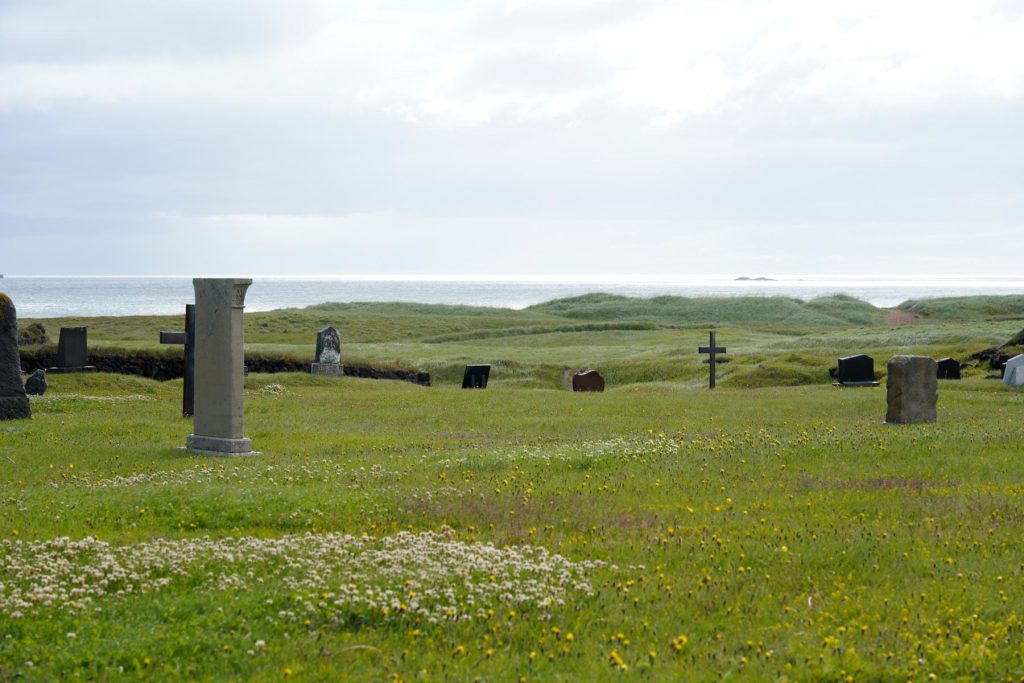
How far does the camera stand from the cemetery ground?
9.08m

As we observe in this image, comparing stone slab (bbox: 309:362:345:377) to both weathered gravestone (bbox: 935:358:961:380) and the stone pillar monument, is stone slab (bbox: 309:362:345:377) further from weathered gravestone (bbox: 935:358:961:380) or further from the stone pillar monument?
weathered gravestone (bbox: 935:358:961:380)

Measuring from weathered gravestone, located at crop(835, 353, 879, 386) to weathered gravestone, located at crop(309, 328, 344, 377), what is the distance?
72.5ft

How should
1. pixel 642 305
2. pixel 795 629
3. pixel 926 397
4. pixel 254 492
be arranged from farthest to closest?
pixel 642 305 < pixel 926 397 < pixel 254 492 < pixel 795 629

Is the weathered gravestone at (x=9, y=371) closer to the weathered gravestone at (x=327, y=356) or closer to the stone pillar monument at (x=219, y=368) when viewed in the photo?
the stone pillar monument at (x=219, y=368)

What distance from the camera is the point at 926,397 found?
26.6 m

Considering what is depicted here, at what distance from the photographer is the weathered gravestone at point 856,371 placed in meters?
42.8

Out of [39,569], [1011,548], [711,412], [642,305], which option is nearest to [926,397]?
[711,412]

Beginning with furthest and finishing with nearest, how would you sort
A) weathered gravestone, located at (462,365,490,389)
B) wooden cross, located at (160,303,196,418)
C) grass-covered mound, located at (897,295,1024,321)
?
grass-covered mound, located at (897,295,1024,321) → weathered gravestone, located at (462,365,490,389) → wooden cross, located at (160,303,196,418)

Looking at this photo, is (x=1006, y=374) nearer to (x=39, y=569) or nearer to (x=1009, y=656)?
(x=1009, y=656)

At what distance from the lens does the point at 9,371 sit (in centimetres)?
2666

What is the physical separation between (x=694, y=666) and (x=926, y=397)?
65.1 ft

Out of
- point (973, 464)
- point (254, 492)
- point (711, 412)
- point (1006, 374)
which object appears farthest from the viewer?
point (1006, 374)

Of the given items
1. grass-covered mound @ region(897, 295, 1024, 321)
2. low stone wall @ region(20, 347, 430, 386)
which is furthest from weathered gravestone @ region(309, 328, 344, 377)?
grass-covered mound @ region(897, 295, 1024, 321)

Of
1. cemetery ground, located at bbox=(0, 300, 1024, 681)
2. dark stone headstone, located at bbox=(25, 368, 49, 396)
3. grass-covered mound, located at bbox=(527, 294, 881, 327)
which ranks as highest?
grass-covered mound, located at bbox=(527, 294, 881, 327)
